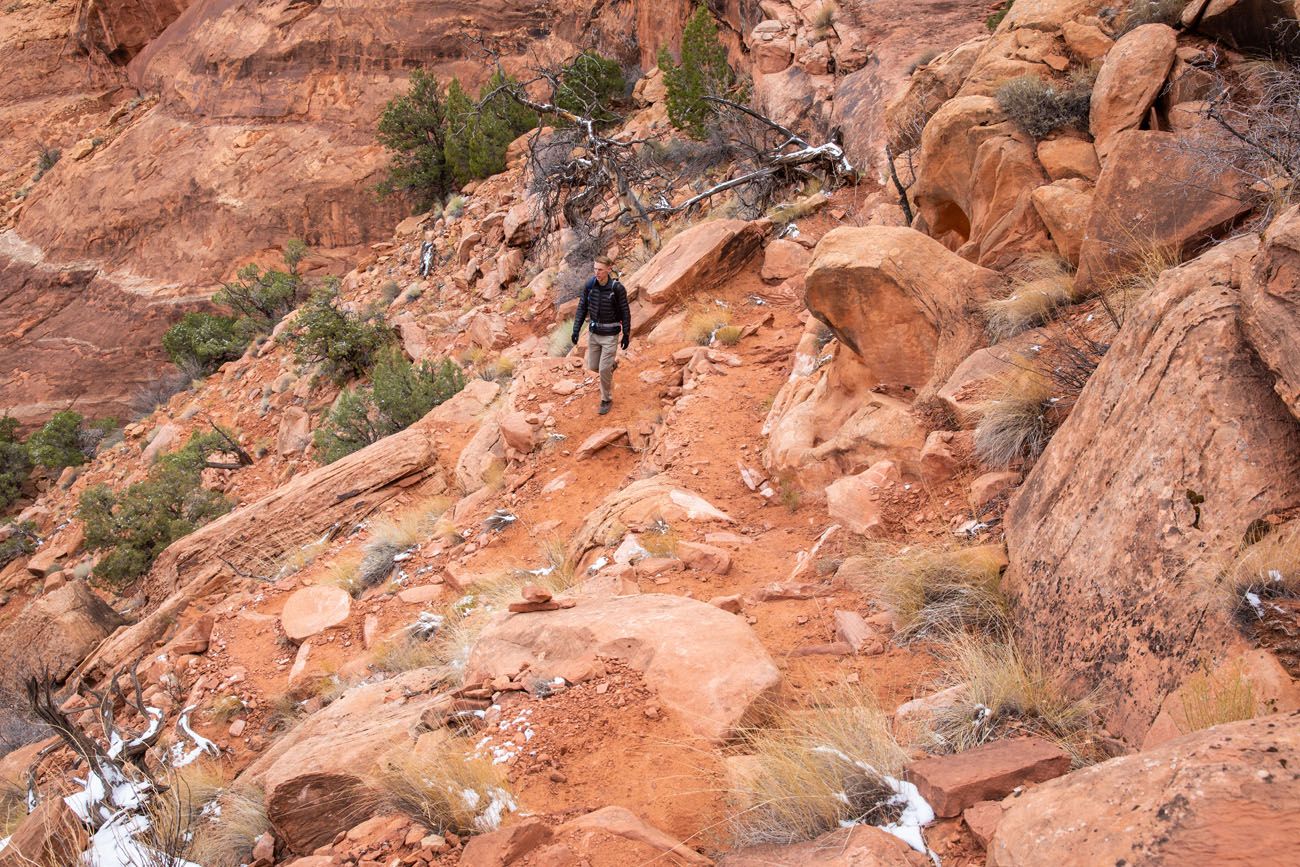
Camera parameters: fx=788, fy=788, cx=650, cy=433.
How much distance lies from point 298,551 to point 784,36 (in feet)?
44.4

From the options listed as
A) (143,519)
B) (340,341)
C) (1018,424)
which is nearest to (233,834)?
(1018,424)

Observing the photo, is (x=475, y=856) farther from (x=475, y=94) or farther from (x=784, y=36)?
(x=475, y=94)

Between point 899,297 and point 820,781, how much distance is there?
426 centimetres

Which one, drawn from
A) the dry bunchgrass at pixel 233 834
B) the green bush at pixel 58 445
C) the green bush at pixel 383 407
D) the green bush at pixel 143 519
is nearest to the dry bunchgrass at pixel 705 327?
the green bush at pixel 383 407

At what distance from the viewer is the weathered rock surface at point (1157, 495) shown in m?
2.80

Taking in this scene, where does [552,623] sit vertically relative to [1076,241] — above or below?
below

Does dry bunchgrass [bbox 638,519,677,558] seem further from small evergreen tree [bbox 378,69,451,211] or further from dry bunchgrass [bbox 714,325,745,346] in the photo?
small evergreen tree [bbox 378,69,451,211]

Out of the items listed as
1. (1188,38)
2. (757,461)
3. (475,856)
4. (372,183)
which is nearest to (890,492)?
(757,461)

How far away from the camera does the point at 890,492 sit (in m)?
5.33

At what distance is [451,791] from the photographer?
318cm

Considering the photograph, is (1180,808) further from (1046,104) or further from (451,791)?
(1046,104)

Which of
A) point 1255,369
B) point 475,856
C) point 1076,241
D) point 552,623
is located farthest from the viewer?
point 1076,241

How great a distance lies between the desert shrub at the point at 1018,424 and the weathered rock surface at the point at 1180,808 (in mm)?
2994

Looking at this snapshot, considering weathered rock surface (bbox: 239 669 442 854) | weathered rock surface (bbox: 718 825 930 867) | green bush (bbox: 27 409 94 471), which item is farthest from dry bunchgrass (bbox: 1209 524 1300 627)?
green bush (bbox: 27 409 94 471)
